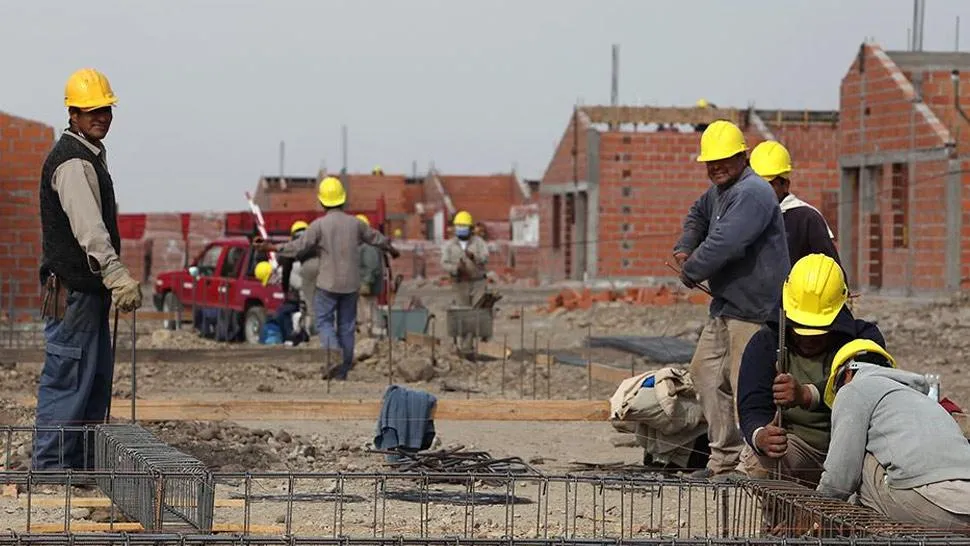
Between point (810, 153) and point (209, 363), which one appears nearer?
point (209, 363)

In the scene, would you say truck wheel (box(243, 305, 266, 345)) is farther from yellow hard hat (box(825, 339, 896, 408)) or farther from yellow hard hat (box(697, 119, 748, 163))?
yellow hard hat (box(825, 339, 896, 408))

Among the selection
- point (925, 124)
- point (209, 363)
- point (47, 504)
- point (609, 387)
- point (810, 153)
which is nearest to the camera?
point (47, 504)

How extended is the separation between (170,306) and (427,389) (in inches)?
433

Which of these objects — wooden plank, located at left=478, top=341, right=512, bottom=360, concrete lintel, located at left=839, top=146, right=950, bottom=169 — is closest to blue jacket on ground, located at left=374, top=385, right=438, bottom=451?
wooden plank, located at left=478, top=341, right=512, bottom=360

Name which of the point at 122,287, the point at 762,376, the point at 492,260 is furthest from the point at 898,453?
the point at 492,260

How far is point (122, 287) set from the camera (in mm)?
7555

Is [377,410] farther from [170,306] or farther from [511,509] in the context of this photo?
[170,306]

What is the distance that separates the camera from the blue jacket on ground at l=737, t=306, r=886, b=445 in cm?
620

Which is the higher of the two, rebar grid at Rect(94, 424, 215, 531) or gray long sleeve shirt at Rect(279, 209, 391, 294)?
gray long sleeve shirt at Rect(279, 209, 391, 294)

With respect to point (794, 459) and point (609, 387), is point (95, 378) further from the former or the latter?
point (609, 387)

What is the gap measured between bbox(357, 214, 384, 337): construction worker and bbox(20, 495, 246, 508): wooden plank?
11.4 meters

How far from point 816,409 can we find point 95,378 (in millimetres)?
3460

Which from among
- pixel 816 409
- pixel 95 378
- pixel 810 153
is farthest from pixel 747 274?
pixel 810 153

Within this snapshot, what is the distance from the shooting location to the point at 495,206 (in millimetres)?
59594
